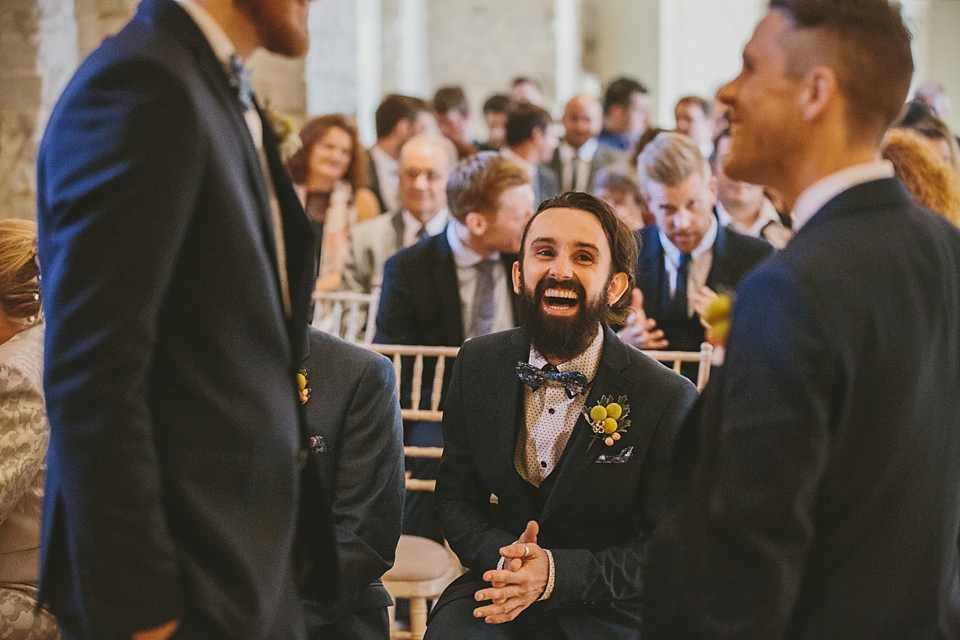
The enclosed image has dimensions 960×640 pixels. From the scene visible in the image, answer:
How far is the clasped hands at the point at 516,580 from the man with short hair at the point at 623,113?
19.2 feet

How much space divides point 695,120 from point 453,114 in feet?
6.13

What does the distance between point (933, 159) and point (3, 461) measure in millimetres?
3006

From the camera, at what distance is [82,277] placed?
125 centimetres

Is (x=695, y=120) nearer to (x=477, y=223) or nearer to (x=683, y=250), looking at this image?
(x=683, y=250)

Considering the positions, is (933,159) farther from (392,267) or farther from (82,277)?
(82,277)

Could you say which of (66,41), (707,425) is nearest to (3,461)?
(707,425)

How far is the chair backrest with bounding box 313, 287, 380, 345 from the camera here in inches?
163

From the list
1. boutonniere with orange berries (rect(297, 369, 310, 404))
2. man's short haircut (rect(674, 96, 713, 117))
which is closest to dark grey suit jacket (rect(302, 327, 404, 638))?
boutonniere with orange berries (rect(297, 369, 310, 404))

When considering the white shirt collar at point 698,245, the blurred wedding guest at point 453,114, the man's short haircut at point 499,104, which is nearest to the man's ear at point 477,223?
the white shirt collar at point 698,245

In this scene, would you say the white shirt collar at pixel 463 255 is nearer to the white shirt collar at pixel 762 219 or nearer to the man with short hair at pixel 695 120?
the white shirt collar at pixel 762 219

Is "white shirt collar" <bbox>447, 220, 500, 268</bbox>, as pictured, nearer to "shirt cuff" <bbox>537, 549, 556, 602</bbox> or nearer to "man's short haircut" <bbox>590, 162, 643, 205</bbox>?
"man's short haircut" <bbox>590, 162, 643, 205</bbox>

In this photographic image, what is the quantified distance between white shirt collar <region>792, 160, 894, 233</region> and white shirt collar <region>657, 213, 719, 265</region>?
2385 millimetres

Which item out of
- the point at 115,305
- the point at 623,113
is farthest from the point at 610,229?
the point at 623,113

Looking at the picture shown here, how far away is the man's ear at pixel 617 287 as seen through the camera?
263cm
